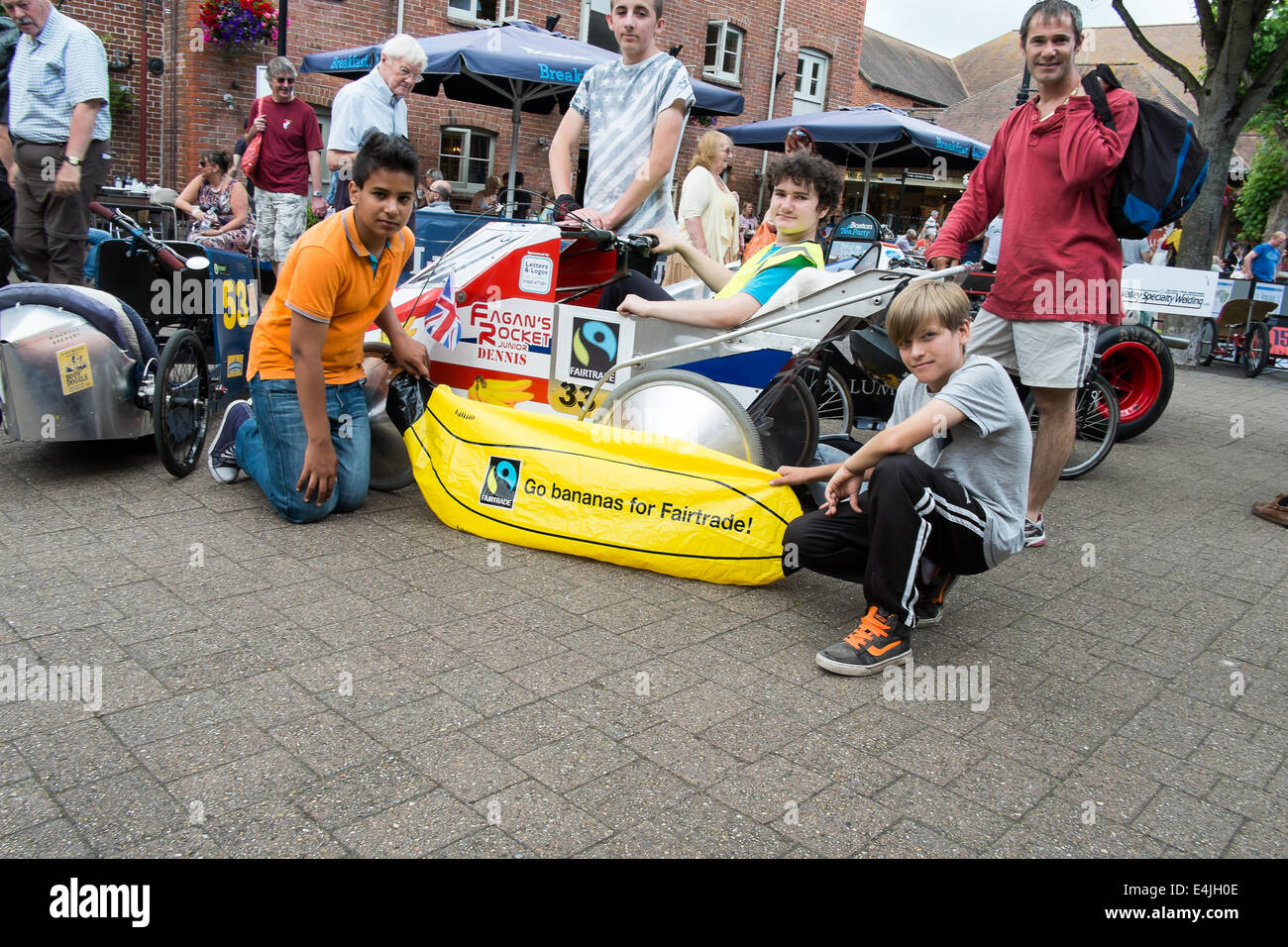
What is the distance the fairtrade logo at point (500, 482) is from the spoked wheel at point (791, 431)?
1.03 meters

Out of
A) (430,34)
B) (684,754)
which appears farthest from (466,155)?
(684,754)

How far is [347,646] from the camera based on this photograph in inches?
116

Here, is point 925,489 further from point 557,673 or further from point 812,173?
point 812,173

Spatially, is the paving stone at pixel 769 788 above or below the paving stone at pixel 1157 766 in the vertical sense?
below

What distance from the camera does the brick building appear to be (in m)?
13.3

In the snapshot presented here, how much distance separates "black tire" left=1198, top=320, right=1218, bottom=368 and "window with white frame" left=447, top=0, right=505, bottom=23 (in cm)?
1180

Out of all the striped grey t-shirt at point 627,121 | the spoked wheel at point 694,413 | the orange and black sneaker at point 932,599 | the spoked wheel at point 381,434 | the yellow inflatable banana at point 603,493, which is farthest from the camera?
the striped grey t-shirt at point 627,121

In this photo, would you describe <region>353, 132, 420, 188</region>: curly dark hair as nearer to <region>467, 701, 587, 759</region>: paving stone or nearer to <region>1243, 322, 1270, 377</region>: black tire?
<region>467, 701, 587, 759</region>: paving stone

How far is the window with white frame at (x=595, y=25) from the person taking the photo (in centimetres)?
1772

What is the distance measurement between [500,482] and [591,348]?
2.43 feet

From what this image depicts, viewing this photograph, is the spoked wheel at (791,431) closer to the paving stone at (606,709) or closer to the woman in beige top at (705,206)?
the paving stone at (606,709)

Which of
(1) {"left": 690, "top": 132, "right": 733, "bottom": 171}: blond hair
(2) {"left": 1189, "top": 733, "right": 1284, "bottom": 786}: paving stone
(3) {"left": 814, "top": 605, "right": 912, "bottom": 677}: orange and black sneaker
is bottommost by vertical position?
(2) {"left": 1189, "top": 733, "right": 1284, "bottom": 786}: paving stone

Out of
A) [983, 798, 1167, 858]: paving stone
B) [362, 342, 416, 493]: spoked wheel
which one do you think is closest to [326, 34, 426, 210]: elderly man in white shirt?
[362, 342, 416, 493]: spoked wheel

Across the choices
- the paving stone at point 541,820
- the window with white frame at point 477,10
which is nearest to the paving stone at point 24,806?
the paving stone at point 541,820
